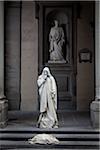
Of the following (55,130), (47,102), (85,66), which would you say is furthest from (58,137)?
(85,66)

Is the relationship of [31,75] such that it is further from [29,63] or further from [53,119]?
[53,119]

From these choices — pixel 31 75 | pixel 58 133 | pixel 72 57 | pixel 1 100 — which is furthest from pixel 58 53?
pixel 58 133

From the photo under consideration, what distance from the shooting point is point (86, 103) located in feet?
42.0

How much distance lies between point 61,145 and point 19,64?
19.4 ft

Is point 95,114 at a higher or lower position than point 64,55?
lower

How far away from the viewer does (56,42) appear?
43.2 ft

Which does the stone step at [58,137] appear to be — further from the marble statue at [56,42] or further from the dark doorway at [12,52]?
the marble statue at [56,42]

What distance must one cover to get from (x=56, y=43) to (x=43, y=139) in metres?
6.12

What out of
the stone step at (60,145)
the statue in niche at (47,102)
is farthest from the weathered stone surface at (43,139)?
the statue in niche at (47,102)

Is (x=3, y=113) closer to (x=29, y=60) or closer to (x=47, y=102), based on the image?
(x=47, y=102)

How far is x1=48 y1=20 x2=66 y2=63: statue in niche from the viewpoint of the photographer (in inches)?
515

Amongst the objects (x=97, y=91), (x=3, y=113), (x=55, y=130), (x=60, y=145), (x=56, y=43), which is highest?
(x=56, y=43)

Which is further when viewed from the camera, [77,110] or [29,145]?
[77,110]

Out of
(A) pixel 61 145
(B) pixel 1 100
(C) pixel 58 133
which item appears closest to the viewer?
(A) pixel 61 145
